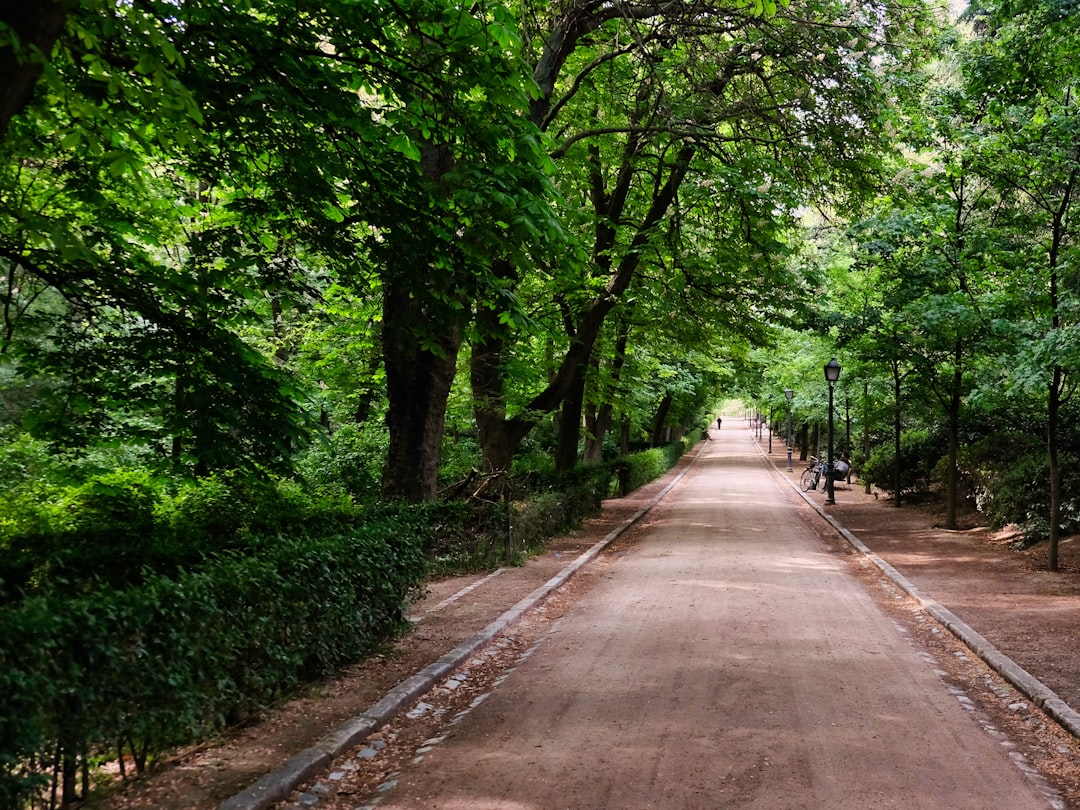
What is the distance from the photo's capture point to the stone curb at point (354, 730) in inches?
167

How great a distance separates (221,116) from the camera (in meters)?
6.46

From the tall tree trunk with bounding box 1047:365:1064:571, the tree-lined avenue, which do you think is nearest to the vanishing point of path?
the tree-lined avenue

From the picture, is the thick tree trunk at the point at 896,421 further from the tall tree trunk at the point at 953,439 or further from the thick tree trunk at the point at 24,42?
the thick tree trunk at the point at 24,42

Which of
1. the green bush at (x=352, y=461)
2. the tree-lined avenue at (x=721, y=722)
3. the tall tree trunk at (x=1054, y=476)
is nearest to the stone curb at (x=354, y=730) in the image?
the tree-lined avenue at (x=721, y=722)

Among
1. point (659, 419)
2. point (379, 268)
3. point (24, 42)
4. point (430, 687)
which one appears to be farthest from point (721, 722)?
point (659, 419)

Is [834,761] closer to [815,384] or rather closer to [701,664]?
[701,664]

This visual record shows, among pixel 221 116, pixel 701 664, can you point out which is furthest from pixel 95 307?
pixel 701 664

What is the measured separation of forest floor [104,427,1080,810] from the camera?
4.54 meters

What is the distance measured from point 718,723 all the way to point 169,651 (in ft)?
12.2

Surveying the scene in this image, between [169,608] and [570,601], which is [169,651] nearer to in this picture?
[169,608]

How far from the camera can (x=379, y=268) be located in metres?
7.99

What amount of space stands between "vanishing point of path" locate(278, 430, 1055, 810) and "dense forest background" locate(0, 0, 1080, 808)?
1.61 m

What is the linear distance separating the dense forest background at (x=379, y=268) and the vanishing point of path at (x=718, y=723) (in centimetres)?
161

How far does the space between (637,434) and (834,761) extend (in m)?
46.4
